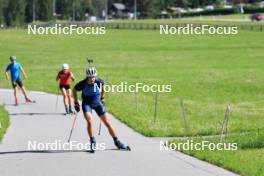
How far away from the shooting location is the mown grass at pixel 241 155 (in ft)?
43.1

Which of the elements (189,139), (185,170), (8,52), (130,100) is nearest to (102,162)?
(185,170)

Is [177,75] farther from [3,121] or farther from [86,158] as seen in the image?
[86,158]

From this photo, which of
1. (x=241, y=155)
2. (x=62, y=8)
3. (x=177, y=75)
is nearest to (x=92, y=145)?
(x=241, y=155)

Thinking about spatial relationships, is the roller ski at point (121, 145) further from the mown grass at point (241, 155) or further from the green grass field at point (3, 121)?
the green grass field at point (3, 121)

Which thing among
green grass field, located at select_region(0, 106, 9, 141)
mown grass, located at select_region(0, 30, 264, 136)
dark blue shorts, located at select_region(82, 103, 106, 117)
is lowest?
mown grass, located at select_region(0, 30, 264, 136)

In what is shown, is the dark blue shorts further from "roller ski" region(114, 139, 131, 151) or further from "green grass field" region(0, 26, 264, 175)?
"green grass field" region(0, 26, 264, 175)

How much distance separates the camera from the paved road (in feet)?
43.3

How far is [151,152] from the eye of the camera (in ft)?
50.1

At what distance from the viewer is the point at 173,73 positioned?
42.2 m

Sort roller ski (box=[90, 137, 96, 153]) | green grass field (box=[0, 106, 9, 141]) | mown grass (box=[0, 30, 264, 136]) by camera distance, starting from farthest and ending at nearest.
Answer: mown grass (box=[0, 30, 264, 136])
green grass field (box=[0, 106, 9, 141])
roller ski (box=[90, 137, 96, 153])

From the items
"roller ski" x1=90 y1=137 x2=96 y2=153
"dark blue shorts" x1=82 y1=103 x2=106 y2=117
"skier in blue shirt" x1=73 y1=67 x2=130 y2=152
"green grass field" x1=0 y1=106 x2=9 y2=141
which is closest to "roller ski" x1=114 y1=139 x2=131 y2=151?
→ "skier in blue shirt" x1=73 y1=67 x2=130 y2=152

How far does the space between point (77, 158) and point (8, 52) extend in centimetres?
5320

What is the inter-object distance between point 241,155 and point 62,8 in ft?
518

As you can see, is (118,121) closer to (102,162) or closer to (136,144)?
(136,144)
